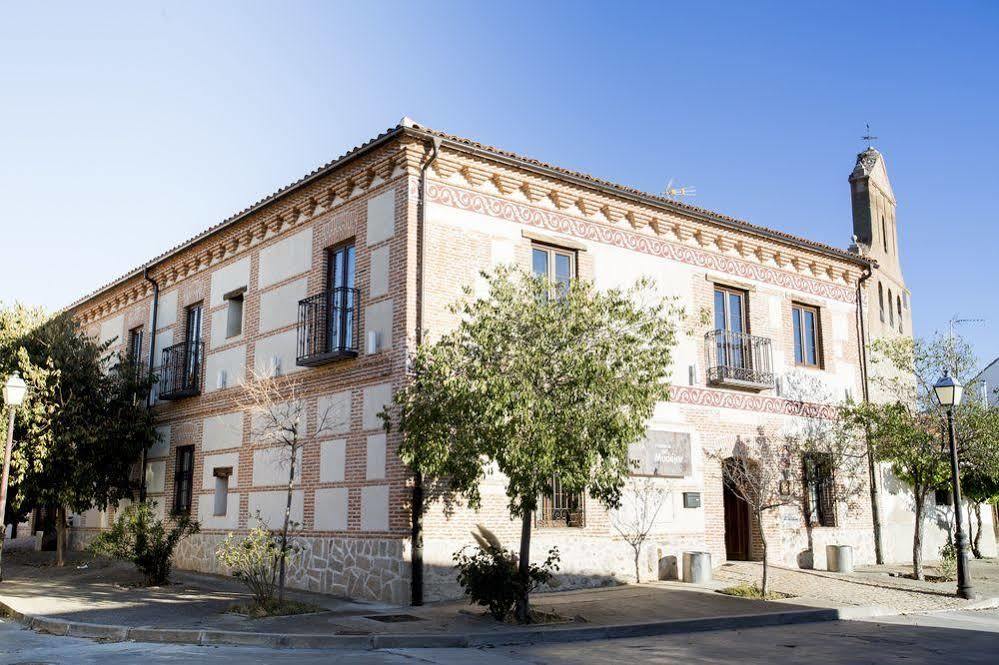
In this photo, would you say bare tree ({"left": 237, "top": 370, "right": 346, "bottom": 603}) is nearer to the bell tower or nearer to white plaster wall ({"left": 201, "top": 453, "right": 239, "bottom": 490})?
white plaster wall ({"left": 201, "top": 453, "right": 239, "bottom": 490})

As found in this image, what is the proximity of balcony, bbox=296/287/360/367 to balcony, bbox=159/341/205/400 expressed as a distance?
169 inches

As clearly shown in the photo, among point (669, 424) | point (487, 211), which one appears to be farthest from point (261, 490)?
point (669, 424)

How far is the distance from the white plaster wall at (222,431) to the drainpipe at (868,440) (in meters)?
12.3

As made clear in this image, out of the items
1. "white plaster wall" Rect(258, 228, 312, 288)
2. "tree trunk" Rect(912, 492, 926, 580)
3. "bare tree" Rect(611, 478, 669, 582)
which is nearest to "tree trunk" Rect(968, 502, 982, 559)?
"tree trunk" Rect(912, 492, 926, 580)

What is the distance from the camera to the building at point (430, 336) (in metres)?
13.5

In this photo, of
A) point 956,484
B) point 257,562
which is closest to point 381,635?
point 257,562

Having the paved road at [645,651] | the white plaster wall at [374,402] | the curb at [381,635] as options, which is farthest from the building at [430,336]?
the paved road at [645,651]

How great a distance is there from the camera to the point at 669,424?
52.1ft

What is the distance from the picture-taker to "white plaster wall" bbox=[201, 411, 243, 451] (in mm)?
16672

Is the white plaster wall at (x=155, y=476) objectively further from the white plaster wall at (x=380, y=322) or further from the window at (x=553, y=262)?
the window at (x=553, y=262)

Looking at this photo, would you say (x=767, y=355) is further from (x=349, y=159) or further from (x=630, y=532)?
(x=349, y=159)

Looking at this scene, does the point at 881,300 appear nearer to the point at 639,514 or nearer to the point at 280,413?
the point at 639,514

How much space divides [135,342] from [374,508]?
1132cm

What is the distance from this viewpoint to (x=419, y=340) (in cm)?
1307
